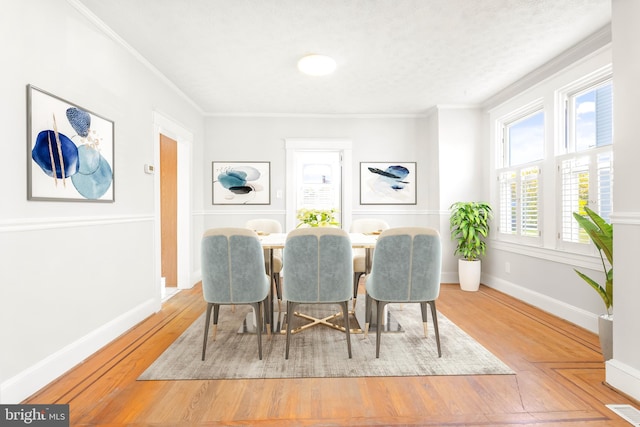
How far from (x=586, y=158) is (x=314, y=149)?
3.43m

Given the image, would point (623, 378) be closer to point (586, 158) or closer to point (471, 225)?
point (586, 158)

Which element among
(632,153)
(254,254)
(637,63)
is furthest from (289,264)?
(637,63)

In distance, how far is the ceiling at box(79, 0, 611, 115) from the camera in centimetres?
245

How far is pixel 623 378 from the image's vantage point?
1.95m

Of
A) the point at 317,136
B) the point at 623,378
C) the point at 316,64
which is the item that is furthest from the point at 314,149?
the point at 623,378

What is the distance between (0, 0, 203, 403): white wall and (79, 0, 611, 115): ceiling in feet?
1.18

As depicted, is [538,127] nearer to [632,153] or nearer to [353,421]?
[632,153]

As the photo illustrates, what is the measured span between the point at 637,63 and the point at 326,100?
129 inches

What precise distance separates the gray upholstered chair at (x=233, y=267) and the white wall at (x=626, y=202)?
2.24m

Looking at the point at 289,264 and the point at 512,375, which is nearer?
the point at 512,375

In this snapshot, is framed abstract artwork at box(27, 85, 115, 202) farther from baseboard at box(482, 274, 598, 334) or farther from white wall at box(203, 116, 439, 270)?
baseboard at box(482, 274, 598, 334)

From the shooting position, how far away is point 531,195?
12.5ft

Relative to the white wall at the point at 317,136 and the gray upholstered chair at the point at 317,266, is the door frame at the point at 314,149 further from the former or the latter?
the gray upholstered chair at the point at 317,266

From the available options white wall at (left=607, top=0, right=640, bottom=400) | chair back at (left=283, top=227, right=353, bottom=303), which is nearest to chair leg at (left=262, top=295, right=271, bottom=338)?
chair back at (left=283, top=227, right=353, bottom=303)
